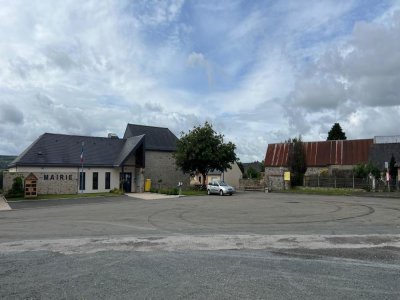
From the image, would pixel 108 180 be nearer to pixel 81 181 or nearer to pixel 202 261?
pixel 81 181

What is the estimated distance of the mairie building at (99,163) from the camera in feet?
125

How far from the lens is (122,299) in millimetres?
5812

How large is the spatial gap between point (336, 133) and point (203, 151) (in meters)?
35.3

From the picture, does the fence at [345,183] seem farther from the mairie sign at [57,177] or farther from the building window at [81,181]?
the mairie sign at [57,177]

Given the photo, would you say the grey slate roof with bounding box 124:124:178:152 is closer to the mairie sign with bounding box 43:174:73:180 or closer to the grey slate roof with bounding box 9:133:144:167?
→ the grey slate roof with bounding box 9:133:144:167

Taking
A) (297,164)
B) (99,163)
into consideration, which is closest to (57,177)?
(99,163)

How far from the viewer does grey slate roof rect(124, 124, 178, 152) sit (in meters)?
49.0

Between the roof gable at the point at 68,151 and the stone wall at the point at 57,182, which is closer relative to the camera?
the stone wall at the point at 57,182

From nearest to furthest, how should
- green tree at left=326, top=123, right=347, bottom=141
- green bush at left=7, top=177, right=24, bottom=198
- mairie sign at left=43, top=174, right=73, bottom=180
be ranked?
green bush at left=7, top=177, right=24, bottom=198 < mairie sign at left=43, top=174, right=73, bottom=180 < green tree at left=326, top=123, right=347, bottom=141

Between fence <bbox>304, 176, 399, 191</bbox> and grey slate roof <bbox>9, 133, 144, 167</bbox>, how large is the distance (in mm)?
19835

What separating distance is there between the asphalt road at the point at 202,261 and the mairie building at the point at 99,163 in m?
25.2

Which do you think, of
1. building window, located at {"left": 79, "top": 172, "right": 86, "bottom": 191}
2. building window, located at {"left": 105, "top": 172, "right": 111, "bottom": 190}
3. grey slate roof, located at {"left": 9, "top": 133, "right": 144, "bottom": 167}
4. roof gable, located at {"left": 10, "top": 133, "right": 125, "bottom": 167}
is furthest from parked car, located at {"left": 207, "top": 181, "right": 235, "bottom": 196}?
building window, located at {"left": 79, "top": 172, "right": 86, "bottom": 191}

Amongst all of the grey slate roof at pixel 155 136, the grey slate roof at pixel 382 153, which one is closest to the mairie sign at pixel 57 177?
the grey slate roof at pixel 155 136

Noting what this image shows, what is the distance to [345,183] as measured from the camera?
41906 mm
